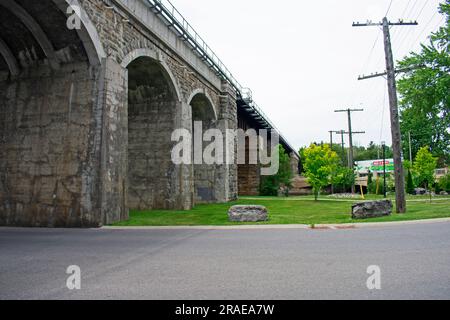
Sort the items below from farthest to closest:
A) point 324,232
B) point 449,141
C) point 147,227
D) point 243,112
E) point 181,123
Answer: point 449,141 < point 243,112 < point 181,123 < point 147,227 < point 324,232

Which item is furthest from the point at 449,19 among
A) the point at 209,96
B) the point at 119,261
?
the point at 119,261

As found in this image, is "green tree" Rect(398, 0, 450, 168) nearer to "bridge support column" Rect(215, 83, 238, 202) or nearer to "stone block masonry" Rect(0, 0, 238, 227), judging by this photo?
"bridge support column" Rect(215, 83, 238, 202)

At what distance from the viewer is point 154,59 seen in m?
14.7

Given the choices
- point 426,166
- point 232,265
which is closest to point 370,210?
point 232,265

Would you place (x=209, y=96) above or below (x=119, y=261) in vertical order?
above

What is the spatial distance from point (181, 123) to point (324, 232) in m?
10.6

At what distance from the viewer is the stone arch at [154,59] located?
1279 cm

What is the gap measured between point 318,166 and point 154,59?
1603 cm

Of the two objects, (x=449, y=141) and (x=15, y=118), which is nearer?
(x=15, y=118)

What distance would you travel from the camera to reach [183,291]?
3.76 meters

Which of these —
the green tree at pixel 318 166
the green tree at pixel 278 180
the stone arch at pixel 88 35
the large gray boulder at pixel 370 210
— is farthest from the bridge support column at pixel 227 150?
the stone arch at pixel 88 35

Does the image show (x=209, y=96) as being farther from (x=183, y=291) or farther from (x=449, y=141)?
(x=449, y=141)

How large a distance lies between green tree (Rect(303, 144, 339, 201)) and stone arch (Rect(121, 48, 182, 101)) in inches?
511

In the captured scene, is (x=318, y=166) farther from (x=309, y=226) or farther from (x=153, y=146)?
(x=309, y=226)
